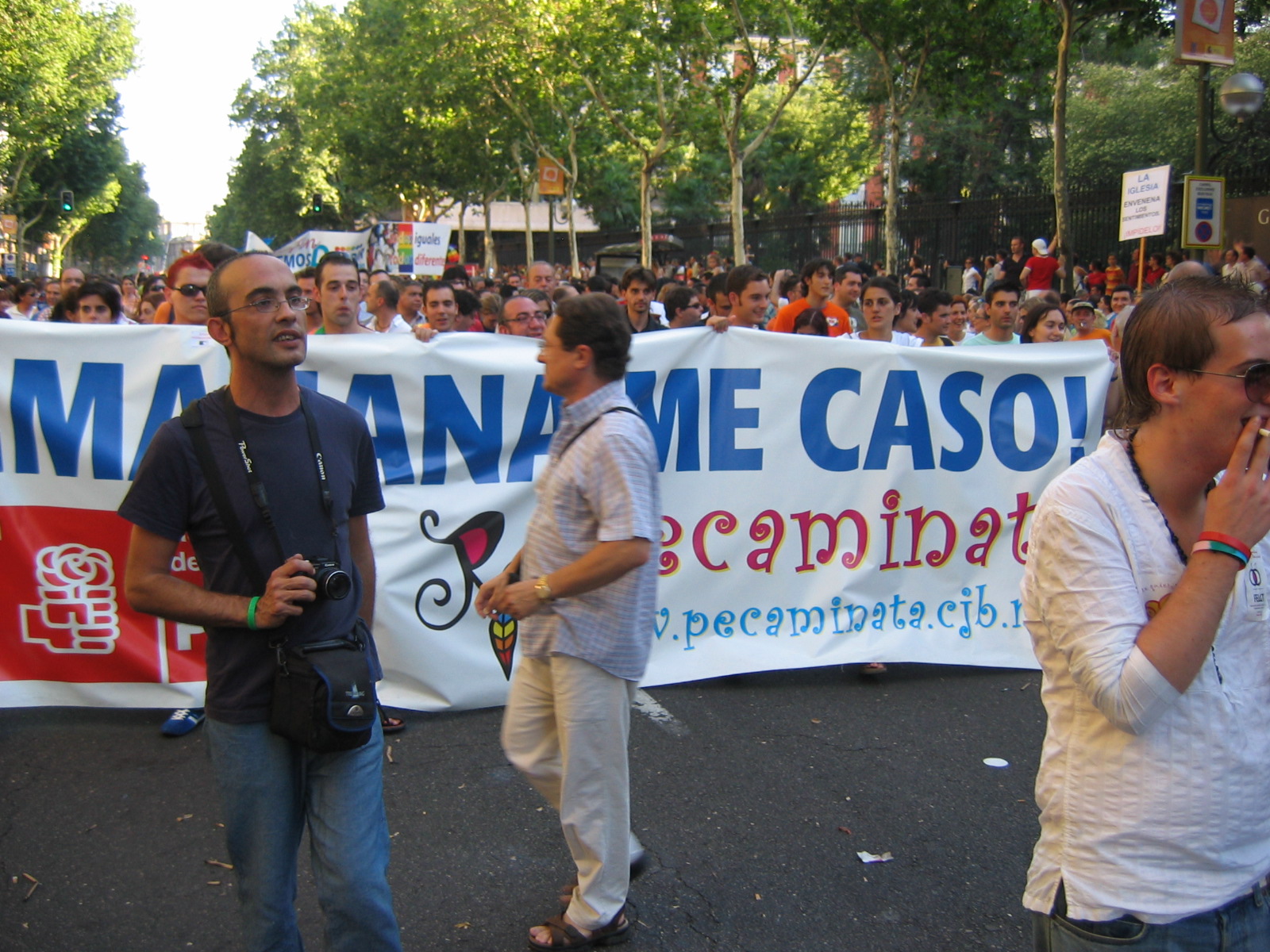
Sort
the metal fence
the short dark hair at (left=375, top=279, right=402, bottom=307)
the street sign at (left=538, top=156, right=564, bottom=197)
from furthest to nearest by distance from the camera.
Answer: the street sign at (left=538, top=156, right=564, bottom=197) < the metal fence < the short dark hair at (left=375, top=279, right=402, bottom=307)

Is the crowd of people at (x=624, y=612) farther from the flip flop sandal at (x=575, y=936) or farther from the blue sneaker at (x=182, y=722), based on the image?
the blue sneaker at (x=182, y=722)

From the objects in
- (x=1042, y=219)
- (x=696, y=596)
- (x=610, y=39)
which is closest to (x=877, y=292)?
(x=696, y=596)

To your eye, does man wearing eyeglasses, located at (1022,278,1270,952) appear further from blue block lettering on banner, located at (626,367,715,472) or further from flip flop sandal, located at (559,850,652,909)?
blue block lettering on banner, located at (626,367,715,472)

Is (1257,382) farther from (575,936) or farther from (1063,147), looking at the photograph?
(1063,147)

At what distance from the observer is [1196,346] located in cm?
165

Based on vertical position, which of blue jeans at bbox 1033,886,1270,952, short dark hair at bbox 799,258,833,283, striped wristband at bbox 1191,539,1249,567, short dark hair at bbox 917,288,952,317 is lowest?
blue jeans at bbox 1033,886,1270,952

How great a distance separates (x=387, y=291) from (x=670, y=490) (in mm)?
2948

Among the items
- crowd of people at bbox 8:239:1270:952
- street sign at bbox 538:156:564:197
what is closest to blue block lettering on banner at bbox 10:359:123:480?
crowd of people at bbox 8:239:1270:952

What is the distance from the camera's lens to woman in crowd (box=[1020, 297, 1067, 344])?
21.7 feet

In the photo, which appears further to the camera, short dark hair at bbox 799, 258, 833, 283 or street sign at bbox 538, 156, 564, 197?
street sign at bbox 538, 156, 564, 197

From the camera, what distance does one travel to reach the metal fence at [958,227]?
2162 centimetres

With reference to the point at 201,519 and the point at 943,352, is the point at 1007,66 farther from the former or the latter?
the point at 201,519

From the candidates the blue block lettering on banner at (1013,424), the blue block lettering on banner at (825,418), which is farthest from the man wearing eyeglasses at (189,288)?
the blue block lettering on banner at (1013,424)

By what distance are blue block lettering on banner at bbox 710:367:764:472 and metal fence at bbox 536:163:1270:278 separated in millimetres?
12148
